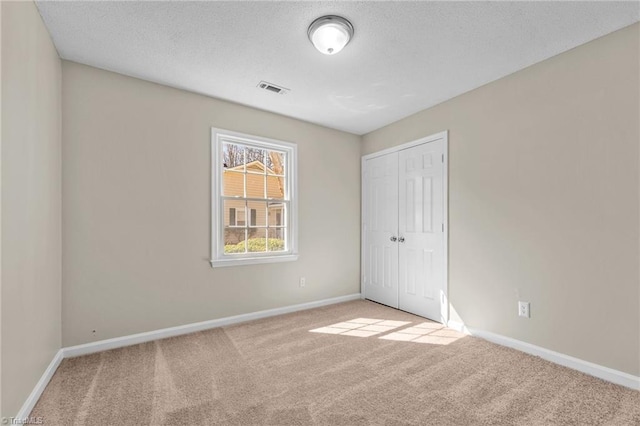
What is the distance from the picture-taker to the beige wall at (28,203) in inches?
62.2

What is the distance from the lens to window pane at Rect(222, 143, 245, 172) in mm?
3471

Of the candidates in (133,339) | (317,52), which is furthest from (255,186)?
(133,339)

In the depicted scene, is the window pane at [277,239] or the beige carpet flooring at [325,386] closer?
the beige carpet flooring at [325,386]

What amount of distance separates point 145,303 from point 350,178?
3009mm

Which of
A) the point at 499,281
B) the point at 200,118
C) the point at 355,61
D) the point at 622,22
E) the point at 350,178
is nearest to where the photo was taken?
the point at 622,22

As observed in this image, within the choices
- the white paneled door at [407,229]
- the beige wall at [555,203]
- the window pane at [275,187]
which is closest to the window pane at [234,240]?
the window pane at [275,187]

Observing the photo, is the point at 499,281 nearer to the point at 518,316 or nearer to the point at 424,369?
the point at 518,316

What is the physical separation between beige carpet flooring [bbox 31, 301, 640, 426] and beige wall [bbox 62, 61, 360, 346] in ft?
1.27

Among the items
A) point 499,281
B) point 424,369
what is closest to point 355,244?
point 499,281

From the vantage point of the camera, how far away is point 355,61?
2596mm

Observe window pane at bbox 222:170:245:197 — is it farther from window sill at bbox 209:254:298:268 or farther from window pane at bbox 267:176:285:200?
window sill at bbox 209:254:298:268

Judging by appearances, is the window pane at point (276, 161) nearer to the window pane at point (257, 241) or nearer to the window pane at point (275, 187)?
the window pane at point (275, 187)

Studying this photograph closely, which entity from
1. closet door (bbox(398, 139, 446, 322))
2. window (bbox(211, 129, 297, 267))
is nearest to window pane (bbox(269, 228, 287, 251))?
window (bbox(211, 129, 297, 267))

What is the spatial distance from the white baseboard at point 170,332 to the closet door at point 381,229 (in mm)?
840
